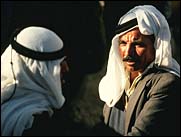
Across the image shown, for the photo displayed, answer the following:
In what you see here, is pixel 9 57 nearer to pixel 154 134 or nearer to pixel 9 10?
pixel 154 134

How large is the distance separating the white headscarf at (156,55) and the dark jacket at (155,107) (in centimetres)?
13

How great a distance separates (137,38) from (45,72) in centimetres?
115

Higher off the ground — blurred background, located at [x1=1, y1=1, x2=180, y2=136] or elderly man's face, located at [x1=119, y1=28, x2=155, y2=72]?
elderly man's face, located at [x1=119, y1=28, x2=155, y2=72]

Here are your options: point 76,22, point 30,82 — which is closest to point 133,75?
point 30,82

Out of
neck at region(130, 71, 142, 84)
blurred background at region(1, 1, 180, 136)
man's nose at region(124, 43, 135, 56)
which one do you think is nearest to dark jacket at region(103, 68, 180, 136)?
neck at region(130, 71, 142, 84)

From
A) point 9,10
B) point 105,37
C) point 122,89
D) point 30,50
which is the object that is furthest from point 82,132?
point 105,37

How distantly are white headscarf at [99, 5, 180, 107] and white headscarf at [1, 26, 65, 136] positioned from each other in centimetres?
102

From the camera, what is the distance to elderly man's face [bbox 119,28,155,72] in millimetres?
5715

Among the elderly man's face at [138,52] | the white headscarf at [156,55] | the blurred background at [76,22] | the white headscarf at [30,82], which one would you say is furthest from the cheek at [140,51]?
the blurred background at [76,22]

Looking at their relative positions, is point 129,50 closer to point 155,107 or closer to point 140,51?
point 140,51

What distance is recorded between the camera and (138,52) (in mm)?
5715

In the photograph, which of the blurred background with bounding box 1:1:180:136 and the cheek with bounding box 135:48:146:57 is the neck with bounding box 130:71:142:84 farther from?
the blurred background with bounding box 1:1:180:136

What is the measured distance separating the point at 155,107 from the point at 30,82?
1.07 metres

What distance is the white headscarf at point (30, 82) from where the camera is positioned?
4.75 m
